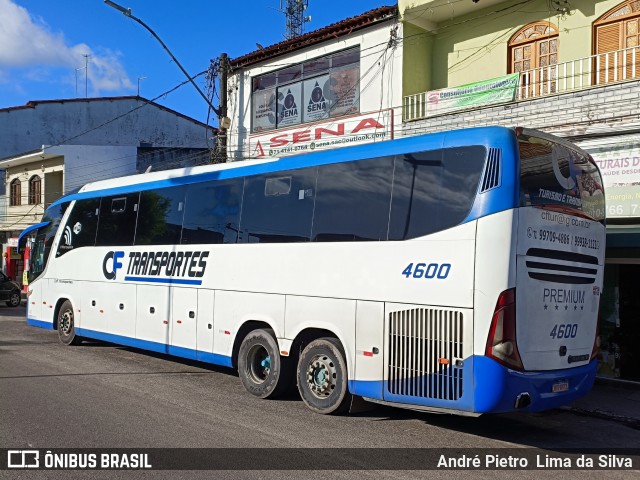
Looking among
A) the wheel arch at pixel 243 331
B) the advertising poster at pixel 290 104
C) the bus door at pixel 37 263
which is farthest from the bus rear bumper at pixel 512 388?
the advertising poster at pixel 290 104

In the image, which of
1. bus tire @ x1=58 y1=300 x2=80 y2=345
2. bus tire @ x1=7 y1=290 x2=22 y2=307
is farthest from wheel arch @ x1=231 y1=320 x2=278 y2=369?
bus tire @ x1=7 y1=290 x2=22 y2=307

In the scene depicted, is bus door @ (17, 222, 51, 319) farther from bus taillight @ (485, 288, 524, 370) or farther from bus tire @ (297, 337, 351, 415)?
bus taillight @ (485, 288, 524, 370)

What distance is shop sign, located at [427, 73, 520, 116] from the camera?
45.7 feet

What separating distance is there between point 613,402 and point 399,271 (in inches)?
194

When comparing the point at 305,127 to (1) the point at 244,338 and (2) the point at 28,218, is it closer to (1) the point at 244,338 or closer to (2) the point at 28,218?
(1) the point at 244,338

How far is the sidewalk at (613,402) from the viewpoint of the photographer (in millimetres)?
8905

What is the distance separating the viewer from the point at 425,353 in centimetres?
685

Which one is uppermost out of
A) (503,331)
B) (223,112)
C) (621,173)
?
(223,112)

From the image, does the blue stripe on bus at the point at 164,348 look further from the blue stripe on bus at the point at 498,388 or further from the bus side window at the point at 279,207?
the blue stripe on bus at the point at 498,388

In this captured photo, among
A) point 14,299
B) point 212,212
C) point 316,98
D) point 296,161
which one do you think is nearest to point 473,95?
point 316,98

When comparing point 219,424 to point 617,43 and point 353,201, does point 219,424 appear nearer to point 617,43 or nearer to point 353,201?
point 353,201

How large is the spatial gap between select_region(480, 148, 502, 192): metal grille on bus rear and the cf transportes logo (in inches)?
324

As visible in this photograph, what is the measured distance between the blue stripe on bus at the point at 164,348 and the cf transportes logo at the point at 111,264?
4.02 feet

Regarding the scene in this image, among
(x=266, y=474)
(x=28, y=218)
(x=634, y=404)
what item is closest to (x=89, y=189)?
(x=266, y=474)
